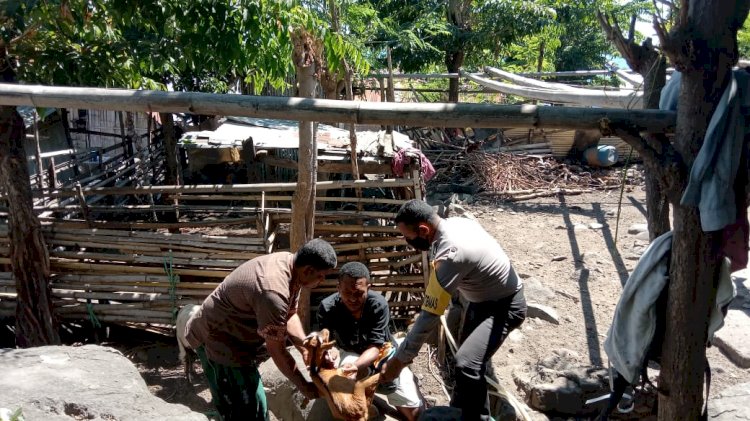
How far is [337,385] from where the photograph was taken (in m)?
3.38

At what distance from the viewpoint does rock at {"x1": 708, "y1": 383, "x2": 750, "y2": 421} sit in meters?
3.01

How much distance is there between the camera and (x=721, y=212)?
223 centimetres

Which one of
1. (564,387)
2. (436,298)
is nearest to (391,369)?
(436,298)

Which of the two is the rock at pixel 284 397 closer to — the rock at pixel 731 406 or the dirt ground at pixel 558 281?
the dirt ground at pixel 558 281

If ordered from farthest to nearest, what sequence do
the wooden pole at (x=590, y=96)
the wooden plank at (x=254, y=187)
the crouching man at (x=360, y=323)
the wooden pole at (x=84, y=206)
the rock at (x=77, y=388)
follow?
the wooden pole at (x=84, y=206), the wooden plank at (x=254, y=187), the crouching man at (x=360, y=323), the wooden pole at (x=590, y=96), the rock at (x=77, y=388)

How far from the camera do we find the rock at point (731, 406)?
118 inches

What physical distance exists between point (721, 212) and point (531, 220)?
8662mm

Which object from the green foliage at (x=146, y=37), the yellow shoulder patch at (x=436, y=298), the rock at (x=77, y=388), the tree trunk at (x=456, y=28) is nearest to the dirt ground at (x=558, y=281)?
the yellow shoulder patch at (x=436, y=298)

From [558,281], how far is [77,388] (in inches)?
242

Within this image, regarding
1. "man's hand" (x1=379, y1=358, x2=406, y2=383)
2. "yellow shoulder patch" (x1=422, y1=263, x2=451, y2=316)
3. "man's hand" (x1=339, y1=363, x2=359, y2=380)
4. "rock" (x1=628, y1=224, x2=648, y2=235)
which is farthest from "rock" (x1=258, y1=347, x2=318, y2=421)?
"rock" (x1=628, y1=224, x2=648, y2=235)

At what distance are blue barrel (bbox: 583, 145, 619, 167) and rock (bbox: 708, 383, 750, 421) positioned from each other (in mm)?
10846

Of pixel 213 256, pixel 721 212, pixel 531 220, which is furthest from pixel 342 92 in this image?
pixel 721 212

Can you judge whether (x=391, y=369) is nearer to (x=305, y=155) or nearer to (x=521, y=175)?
(x=305, y=155)

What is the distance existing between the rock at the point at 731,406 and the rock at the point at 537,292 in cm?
388
